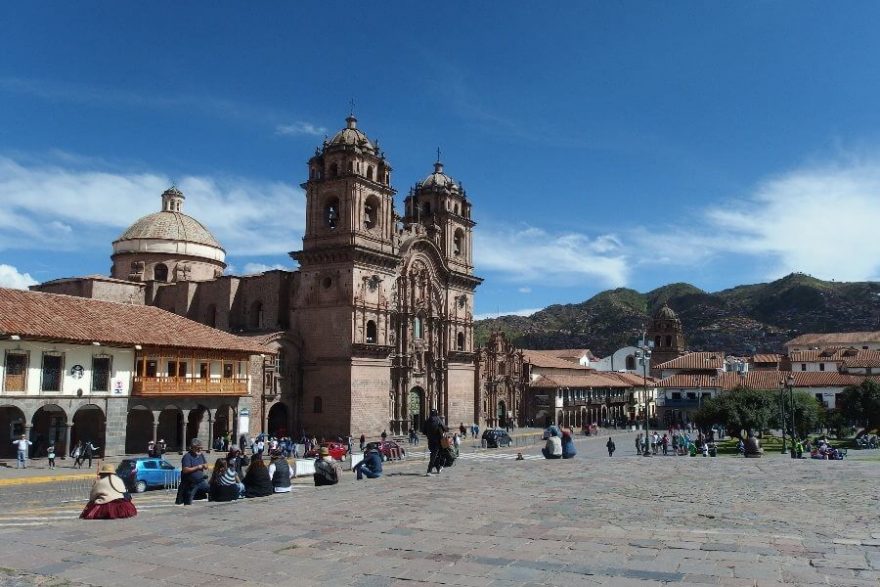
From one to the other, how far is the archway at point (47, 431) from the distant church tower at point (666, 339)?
74.4 meters

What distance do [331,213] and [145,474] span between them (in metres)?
25.9

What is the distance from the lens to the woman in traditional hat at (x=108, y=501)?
39.2ft

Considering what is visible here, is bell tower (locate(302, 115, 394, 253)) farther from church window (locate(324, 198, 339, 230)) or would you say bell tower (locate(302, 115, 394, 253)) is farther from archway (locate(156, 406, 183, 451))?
archway (locate(156, 406, 183, 451))

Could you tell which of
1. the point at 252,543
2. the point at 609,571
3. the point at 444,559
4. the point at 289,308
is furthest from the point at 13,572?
the point at 289,308

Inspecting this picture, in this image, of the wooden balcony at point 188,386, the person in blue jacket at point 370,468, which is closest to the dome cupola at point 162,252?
the wooden balcony at point 188,386

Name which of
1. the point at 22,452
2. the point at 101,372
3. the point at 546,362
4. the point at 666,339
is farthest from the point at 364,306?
→ the point at 666,339

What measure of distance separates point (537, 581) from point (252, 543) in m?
4.19

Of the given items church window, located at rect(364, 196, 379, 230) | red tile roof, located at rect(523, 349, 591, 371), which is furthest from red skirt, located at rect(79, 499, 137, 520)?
red tile roof, located at rect(523, 349, 591, 371)

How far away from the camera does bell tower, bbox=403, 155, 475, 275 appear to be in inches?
2158

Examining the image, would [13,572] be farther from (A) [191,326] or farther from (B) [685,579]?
(A) [191,326]

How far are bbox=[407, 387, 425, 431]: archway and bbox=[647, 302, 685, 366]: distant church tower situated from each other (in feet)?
166

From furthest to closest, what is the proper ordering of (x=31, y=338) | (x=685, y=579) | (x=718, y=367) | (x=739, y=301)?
(x=739, y=301)
(x=718, y=367)
(x=31, y=338)
(x=685, y=579)

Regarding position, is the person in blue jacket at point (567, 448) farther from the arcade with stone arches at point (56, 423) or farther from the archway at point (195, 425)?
the archway at point (195, 425)

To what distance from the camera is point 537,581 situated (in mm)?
7641
